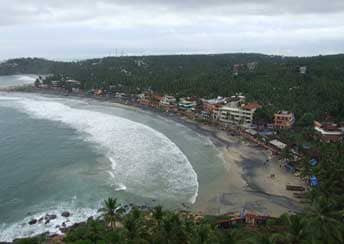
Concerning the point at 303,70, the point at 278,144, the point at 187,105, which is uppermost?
the point at 303,70

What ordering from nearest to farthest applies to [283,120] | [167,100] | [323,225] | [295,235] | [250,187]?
1. [295,235]
2. [323,225]
3. [250,187]
4. [283,120]
5. [167,100]

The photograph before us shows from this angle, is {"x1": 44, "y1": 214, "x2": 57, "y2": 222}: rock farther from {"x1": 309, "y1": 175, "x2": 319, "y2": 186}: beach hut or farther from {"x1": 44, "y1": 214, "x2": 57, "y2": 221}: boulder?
{"x1": 309, "y1": 175, "x2": 319, "y2": 186}: beach hut

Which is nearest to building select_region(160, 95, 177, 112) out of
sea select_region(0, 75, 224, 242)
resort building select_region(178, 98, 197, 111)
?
resort building select_region(178, 98, 197, 111)

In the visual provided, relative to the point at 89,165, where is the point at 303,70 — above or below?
above

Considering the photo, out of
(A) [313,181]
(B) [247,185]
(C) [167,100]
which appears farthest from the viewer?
(C) [167,100]

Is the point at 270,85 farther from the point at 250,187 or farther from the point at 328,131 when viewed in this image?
the point at 250,187

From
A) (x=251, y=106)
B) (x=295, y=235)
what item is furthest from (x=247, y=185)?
(x=251, y=106)
